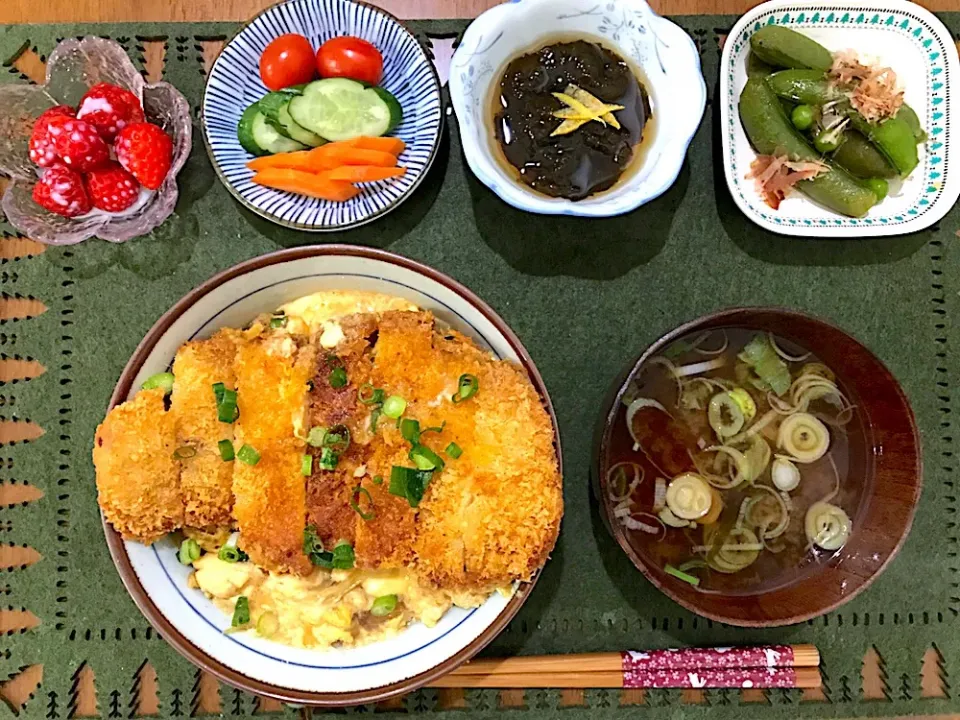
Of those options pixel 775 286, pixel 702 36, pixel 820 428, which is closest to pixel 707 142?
pixel 702 36

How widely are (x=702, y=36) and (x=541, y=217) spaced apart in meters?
0.72

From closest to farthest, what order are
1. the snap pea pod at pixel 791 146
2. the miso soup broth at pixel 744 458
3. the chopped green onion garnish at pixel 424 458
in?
the chopped green onion garnish at pixel 424 458
the miso soup broth at pixel 744 458
the snap pea pod at pixel 791 146

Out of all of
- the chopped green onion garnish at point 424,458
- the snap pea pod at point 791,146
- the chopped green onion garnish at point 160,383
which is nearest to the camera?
the chopped green onion garnish at point 424,458

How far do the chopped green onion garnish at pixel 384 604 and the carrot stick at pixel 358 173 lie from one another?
1073 millimetres

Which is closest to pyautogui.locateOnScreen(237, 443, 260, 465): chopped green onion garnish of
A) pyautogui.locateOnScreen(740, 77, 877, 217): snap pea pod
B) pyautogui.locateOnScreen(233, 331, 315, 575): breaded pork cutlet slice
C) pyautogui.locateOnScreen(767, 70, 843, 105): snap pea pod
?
pyautogui.locateOnScreen(233, 331, 315, 575): breaded pork cutlet slice

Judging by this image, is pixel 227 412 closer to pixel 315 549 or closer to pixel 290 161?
pixel 315 549

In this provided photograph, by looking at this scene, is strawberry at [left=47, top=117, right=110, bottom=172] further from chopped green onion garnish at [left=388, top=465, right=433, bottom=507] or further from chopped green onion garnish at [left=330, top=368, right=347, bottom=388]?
chopped green onion garnish at [left=388, top=465, right=433, bottom=507]

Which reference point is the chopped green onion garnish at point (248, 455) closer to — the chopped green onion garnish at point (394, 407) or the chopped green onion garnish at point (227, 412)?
the chopped green onion garnish at point (227, 412)

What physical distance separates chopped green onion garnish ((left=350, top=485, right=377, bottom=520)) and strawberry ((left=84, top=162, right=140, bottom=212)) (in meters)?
1.04

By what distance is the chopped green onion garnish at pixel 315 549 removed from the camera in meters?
1.68

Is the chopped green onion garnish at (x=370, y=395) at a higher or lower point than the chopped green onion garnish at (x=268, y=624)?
higher

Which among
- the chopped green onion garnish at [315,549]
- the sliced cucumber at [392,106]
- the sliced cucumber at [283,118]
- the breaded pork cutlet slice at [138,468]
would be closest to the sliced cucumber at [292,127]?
the sliced cucumber at [283,118]

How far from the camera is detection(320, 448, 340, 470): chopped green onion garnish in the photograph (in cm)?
167

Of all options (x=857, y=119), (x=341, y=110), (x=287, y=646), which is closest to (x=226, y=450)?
(x=287, y=646)
